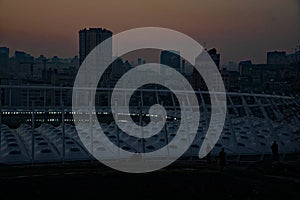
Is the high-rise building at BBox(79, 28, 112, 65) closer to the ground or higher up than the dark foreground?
higher up

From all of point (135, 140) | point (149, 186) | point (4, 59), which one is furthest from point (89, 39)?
point (149, 186)

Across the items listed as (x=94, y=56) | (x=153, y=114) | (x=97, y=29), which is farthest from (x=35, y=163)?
(x=97, y=29)

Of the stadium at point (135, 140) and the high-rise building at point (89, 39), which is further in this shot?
the high-rise building at point (89, 39)

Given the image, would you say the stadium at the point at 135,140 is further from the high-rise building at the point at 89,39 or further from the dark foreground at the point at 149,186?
the high-rise building at the point at 89,39

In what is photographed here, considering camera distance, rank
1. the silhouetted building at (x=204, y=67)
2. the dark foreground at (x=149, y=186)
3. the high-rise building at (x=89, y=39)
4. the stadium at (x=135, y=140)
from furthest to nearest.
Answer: the high-rise building at (x=89, y=39) → the silhouetted building at (x=204, y=67) → the stadium at (x=135, y=140) → the dark foreground at (x=149, y=186)

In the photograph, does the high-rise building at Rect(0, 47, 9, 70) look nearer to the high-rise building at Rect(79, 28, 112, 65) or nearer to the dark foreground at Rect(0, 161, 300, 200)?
the high-rise building at Rect(79, 28, 112, 65)

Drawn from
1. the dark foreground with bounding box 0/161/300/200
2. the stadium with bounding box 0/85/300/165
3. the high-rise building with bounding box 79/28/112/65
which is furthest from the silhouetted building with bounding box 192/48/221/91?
the dark foreground with bounding box 0/161/300/200

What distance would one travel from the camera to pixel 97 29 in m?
108

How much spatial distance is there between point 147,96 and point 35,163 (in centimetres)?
4315

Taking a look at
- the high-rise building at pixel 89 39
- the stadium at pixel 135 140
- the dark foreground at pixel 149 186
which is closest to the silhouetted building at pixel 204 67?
the high-rise building at pixel 89 39

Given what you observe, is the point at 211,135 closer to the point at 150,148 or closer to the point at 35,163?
the point at 150,148

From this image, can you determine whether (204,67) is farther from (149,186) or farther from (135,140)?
(149,186)

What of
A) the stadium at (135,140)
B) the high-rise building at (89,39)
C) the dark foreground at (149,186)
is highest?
the high-rise building at (89,39)

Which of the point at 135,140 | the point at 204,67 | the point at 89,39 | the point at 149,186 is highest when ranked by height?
the point at 89,39
